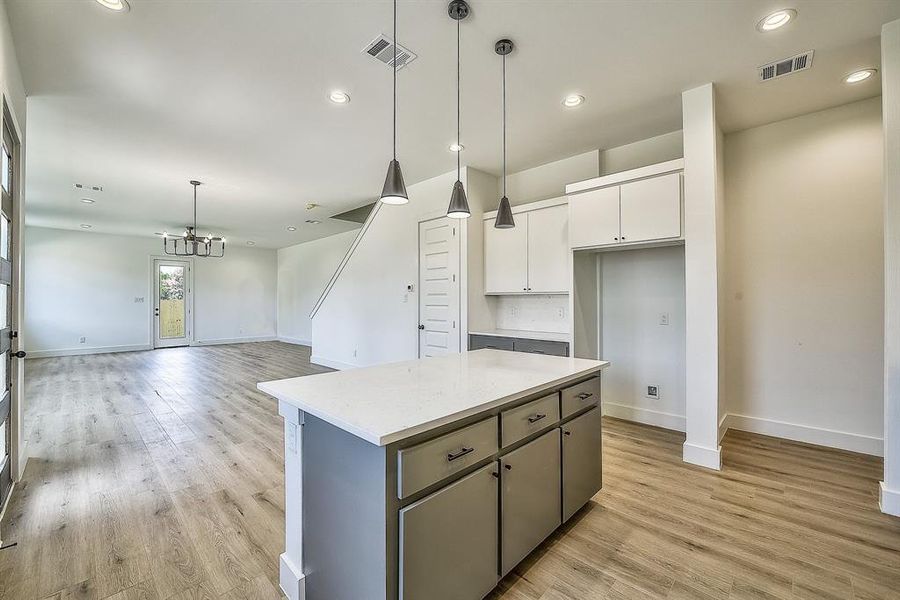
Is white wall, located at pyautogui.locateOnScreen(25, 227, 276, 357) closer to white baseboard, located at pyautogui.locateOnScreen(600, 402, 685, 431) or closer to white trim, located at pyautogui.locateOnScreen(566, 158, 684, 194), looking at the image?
white trim, located at pyautogui.locateOnScreen(566, 158, 684, 194)

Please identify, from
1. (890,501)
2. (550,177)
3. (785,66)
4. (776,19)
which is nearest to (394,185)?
(776,19)

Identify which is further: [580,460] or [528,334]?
[528,334]

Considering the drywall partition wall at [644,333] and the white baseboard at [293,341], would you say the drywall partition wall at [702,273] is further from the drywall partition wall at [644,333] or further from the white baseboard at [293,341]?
the white baseboard at [293,341]

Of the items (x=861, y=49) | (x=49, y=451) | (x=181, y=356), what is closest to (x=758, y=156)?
(x=861, y=49)

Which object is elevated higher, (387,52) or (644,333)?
(387,52)

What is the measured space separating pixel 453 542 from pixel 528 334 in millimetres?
2929

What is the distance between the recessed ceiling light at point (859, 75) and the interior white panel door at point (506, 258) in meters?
2.59

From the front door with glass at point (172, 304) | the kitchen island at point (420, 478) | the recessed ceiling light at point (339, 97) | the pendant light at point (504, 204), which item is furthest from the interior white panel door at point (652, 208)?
the front door with glass at point (172, 304)

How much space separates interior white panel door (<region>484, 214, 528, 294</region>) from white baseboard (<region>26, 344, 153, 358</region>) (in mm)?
9491

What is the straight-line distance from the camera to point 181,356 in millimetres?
8539

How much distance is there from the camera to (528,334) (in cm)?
416

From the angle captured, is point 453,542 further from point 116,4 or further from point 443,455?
point 116,4

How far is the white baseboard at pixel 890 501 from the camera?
7.24 ft

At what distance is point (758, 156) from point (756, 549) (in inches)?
129
